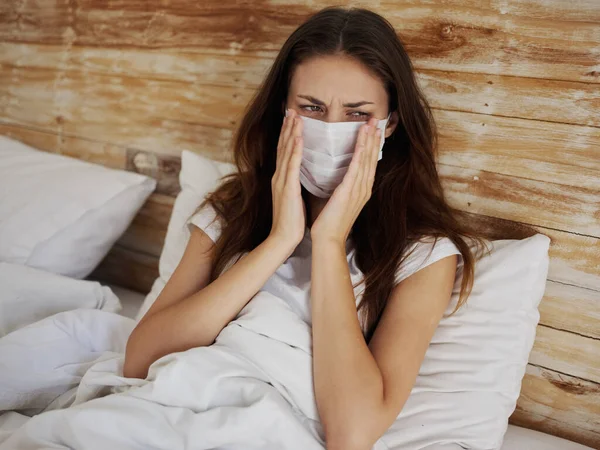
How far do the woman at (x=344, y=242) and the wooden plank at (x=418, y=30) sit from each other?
18cm

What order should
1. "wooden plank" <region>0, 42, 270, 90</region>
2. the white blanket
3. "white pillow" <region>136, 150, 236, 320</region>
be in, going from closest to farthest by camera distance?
the white blanket, "white pillow" <region>136, 150, 236, 320</region>, "wooden plank" <region>0, 42, 270, 90</region>

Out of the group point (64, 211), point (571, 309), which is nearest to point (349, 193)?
point (571, 309)

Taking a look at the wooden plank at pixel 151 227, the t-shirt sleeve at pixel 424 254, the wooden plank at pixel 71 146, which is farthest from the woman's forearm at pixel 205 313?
the wooden plank at pixel 71 146

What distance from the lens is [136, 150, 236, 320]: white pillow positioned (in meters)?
1.59

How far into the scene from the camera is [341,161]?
1.22 meters

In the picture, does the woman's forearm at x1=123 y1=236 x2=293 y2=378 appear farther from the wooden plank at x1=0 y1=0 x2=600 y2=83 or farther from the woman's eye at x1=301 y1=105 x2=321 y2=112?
the wooden plank at x1=0 y1=0 x2=600 y2=83

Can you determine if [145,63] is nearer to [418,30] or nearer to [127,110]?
[127,110]

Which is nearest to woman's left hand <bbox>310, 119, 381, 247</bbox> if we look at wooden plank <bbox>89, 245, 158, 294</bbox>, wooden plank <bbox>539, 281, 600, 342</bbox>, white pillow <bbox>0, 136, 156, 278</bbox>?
wooden plank <bbox>539, 281, 600, 342</bbox>

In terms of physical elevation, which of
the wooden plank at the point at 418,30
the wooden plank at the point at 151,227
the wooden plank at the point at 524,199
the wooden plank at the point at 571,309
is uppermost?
the wooden plank at the point at 418,30

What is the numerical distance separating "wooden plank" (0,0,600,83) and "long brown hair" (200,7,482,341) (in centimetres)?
17

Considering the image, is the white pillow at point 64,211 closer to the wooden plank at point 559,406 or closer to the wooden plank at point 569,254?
the wooden plank at point 569,254

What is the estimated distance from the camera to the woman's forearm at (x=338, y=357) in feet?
3.34

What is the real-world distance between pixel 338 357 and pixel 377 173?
48 centimetres

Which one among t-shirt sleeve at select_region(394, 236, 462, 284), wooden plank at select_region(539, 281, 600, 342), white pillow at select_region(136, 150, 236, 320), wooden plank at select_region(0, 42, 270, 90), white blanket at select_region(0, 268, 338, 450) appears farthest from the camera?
wooden plank at select_region(0, 42, 270, 90)
